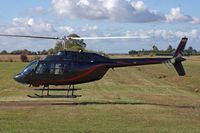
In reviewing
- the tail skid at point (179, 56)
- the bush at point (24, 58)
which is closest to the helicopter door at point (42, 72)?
the tail skid at point (179, 56)

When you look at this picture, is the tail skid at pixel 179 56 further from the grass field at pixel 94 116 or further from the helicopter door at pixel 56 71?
the helicopter door at pixel 56 71

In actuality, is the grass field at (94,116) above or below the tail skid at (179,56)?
below

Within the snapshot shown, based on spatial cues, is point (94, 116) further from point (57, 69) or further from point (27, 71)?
point (27, 71)

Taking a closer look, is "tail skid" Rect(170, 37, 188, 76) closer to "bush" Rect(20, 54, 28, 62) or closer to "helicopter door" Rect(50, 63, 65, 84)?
"helicopter door" Rect(50, 63, 65, 84)

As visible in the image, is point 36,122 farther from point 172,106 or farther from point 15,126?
point 172,106

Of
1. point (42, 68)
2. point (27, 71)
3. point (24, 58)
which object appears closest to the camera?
point (42, 68)

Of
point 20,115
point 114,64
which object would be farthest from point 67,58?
point 20,115

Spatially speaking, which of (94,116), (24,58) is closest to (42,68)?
(94,116)

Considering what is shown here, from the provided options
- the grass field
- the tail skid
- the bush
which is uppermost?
the tail skid

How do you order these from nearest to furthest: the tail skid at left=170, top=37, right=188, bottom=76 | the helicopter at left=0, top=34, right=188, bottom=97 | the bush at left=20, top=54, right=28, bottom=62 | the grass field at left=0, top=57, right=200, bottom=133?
the grass field at left=0, top=57, right=200, bottom=133
the tail skid at left=170, top=37, right=188, bottom=76
the helicopter at left=0, top=34, right=188, bottom=97
the bush at left=20, top=54, right=28, bottom=62

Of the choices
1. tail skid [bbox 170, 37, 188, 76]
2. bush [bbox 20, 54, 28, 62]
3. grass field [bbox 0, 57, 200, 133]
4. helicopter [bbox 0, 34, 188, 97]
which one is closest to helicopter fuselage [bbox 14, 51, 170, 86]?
helicopter [bbox 0, 34, 188, 97]

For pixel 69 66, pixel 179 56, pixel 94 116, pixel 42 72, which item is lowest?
pixel 94 116

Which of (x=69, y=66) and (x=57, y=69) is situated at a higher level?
(x=69, y=66)

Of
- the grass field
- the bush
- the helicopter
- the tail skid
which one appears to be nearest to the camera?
the grass field
